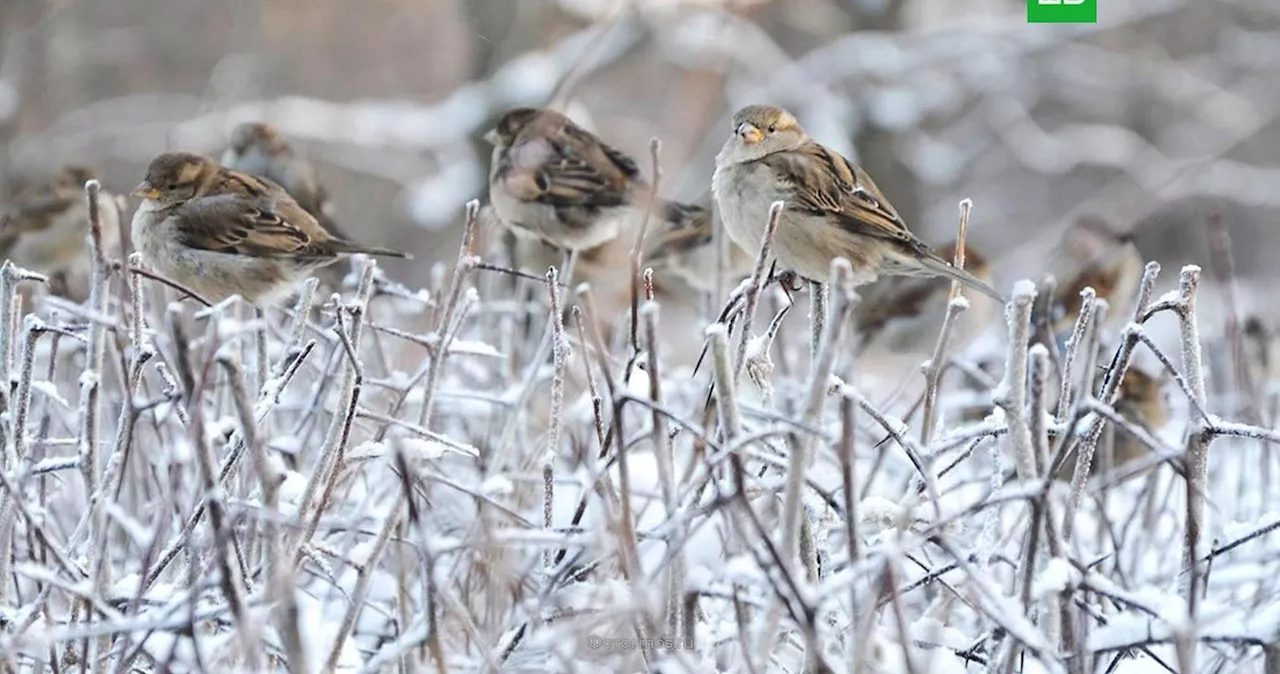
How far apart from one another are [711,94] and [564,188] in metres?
10.5

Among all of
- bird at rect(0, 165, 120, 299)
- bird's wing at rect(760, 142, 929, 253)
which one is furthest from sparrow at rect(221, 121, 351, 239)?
bird's wing at rect(760, 142, 929, 253)

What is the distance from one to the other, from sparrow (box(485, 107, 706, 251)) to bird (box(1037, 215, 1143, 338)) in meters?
1.46

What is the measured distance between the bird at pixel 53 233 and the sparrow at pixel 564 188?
1.28m

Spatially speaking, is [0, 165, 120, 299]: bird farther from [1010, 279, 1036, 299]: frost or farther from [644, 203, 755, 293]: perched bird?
[1010, 279, 1036, 299]: frost

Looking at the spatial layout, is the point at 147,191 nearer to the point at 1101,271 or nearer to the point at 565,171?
the point at 565,171

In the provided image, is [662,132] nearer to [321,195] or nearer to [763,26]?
[763,26]

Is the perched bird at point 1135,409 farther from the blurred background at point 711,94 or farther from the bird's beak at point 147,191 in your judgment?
the blurred background at point 711,94

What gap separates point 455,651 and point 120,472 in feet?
1.93

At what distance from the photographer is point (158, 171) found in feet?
10.4

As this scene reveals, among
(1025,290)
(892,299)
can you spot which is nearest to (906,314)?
(892,299)

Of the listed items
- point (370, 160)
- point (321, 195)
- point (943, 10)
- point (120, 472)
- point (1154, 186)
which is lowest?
point (120, 472)

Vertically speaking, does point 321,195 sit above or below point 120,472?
above

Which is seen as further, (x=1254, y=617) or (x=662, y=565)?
(x=1254, y=617)

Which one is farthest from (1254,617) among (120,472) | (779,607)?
(120,472)
